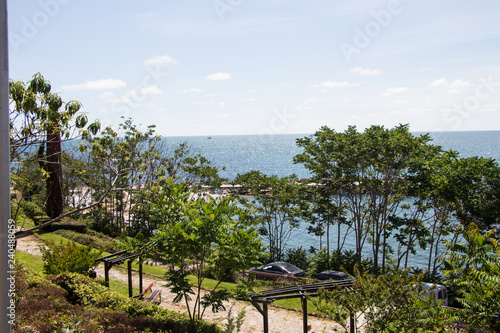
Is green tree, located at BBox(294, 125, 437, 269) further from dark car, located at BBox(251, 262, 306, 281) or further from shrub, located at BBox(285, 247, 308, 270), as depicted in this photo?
dark car, located at BBox(251, 262, 306, 281)

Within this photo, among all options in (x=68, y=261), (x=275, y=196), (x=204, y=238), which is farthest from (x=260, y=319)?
(x=275, y=196)

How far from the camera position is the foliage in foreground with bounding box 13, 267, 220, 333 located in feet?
21.5

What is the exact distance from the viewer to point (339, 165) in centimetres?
2686

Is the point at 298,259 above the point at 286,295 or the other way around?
the other way around

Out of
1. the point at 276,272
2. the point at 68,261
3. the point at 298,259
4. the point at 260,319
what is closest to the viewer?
the point at 68,261

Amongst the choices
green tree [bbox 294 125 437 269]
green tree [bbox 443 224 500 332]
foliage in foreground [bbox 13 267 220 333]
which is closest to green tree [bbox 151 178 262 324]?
foliage in foreground [bbox 13 267 220 333]

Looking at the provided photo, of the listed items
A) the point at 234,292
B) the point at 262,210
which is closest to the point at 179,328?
the point at 234,292

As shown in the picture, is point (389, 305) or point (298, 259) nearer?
point (389, 305)

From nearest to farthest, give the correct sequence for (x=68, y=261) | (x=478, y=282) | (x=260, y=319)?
(x=478, y=282) → (x=68, y=261) → (x=260, y=319)

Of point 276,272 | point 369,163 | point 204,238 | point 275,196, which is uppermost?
point 369,163

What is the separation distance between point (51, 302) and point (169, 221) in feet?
9.78

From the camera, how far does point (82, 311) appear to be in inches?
318

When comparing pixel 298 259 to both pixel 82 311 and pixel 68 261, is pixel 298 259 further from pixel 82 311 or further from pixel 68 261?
pixel 82 311

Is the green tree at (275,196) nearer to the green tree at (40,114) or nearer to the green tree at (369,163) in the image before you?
the green tree at (369,163)
